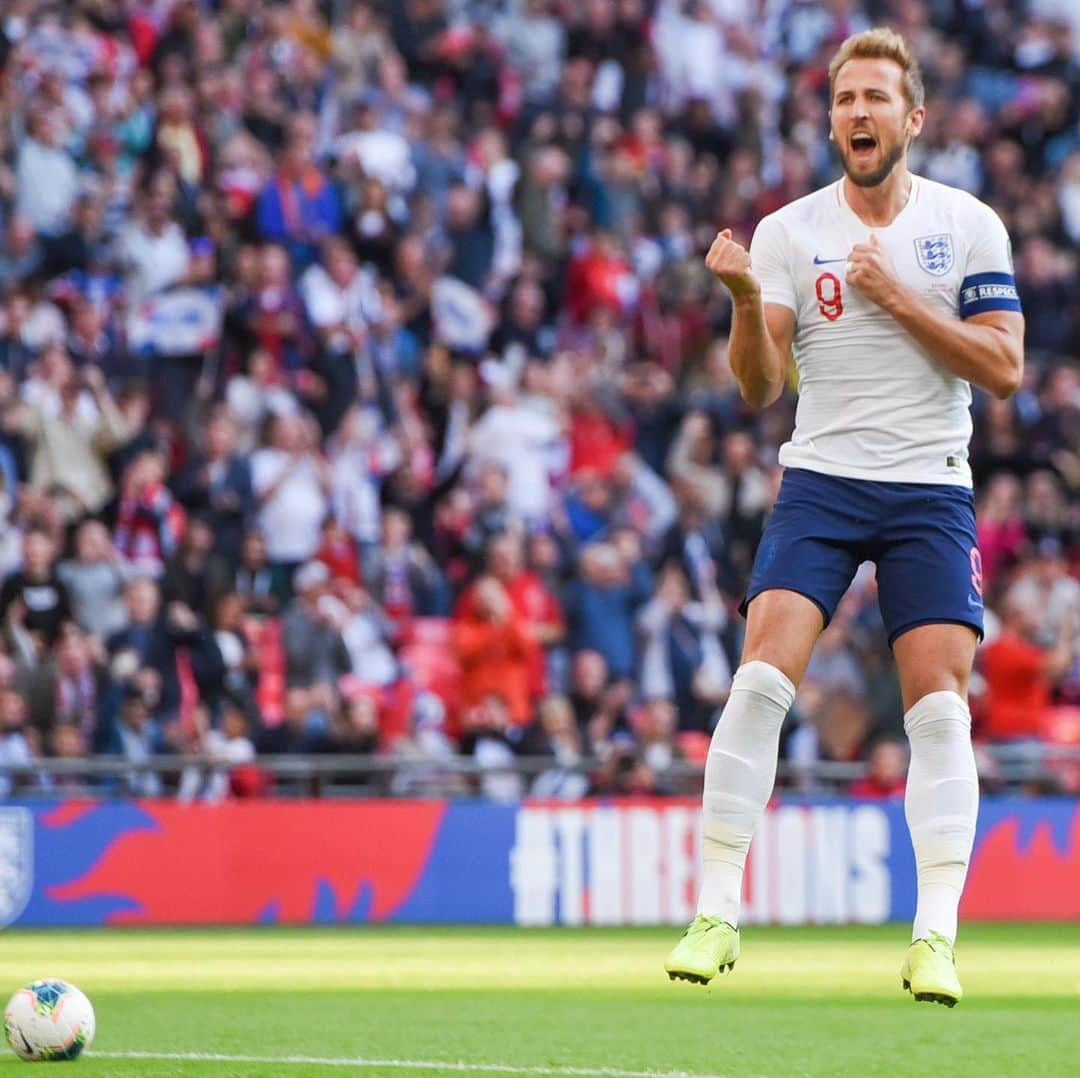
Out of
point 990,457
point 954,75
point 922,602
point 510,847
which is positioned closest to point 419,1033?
point 922,602

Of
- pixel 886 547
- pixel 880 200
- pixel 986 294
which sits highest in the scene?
pixel 880 200

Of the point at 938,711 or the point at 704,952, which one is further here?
the point at 938,711

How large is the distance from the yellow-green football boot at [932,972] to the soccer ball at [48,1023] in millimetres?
2270

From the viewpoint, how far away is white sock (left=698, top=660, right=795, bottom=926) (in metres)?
6.75

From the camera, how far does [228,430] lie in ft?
54.1

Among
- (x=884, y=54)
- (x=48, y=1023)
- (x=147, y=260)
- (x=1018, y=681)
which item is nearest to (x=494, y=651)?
(x=1018, y=681)

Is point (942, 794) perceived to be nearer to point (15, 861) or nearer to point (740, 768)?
point (740, 768)

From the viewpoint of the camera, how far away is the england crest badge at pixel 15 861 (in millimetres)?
14750

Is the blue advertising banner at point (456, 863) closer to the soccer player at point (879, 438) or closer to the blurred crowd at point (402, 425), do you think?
the blurred crowd at point (402, 425)

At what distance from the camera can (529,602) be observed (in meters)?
16.5

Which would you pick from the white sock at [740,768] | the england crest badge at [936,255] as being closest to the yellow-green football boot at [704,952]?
the white sock at [740,768]

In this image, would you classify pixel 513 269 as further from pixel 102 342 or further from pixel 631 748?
pixel 631 748

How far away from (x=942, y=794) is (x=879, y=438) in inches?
39.6

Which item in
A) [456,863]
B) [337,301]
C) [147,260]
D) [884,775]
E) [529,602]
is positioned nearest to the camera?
[456,863]
